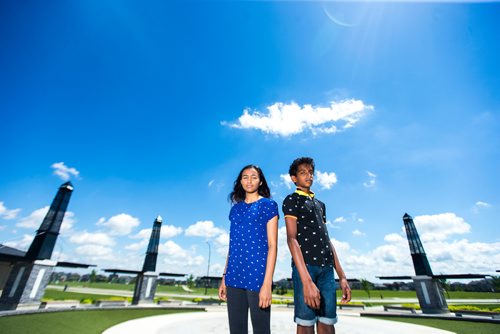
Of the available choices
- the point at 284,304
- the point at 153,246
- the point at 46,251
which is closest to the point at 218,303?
the point at 284,304

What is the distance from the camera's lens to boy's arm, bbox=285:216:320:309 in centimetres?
205

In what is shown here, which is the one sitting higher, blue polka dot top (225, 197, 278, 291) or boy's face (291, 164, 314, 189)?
boy's face (291, 164, 314, 189)

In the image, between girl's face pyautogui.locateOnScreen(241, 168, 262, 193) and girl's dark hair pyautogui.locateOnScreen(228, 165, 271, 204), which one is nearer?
girl's face pyautogui.locateOnScreen(241, 168, 262, 193)

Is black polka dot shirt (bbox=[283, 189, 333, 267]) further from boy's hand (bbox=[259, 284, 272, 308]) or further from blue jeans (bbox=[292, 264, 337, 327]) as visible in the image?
boy's hand (bbox=[259, 284, 272, 308])

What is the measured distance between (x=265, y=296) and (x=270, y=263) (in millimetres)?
267

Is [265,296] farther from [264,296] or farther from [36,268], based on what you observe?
[36,268]

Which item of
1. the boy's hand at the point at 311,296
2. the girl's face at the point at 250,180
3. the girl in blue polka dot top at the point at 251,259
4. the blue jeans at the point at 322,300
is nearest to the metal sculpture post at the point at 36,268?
the girl in blue polka dot top at the point at 251,259

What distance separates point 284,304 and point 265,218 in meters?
30.7

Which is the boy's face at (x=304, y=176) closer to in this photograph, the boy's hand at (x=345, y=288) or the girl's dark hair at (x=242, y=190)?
the girl's dark hair at (x=242, y=190)

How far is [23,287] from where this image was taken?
485 inches

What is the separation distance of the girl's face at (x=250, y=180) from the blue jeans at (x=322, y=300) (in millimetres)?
953

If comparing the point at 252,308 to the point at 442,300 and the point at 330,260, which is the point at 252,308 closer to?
the point at 330,260

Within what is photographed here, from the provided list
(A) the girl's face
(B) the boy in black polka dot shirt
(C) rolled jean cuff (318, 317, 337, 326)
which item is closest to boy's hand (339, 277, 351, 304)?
(B) the boy in black polka dot shirt

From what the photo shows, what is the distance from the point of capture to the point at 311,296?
205 centimetres
